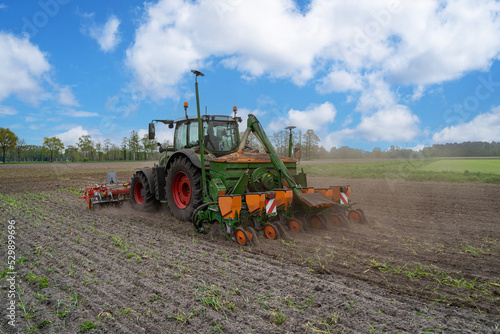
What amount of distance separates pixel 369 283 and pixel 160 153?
6.89 m

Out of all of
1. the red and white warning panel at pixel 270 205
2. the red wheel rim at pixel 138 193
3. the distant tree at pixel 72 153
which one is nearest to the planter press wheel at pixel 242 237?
the red and white warning panel at pixel 270 205

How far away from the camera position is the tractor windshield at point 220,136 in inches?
282

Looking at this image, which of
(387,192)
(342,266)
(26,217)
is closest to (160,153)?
(26,217)

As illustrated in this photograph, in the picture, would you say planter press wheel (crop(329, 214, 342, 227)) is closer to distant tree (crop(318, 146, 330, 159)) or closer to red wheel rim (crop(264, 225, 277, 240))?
red wheel rim (crop(264, 225, 277, 240))

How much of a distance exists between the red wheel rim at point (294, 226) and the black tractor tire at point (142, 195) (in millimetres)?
4187

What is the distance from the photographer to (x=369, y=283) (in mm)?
3570

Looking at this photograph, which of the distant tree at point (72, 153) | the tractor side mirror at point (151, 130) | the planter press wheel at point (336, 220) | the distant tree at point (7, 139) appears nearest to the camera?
the planter press wheel at point (336, 220)

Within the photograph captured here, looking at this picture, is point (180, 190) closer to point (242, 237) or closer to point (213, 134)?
point (213, 134)

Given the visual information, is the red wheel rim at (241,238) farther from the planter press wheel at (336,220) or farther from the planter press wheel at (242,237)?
the planter press wheel at (336,220)

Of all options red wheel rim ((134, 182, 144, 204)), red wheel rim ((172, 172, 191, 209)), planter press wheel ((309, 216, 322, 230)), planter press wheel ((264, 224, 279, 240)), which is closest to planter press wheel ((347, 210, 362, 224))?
planter press wheel ((309, 216, 322, 230))

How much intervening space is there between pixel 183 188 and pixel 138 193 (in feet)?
7.88

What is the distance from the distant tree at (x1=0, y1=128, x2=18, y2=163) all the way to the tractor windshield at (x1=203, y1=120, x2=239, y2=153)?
216 ft

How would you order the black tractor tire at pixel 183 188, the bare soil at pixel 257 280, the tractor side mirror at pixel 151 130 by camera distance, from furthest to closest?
the tractor side mirror at pixel 151 130 < the black tractor tire at pixel 183 188 < the bare soil at pixel 257 280

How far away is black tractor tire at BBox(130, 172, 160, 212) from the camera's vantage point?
820 centimetres
